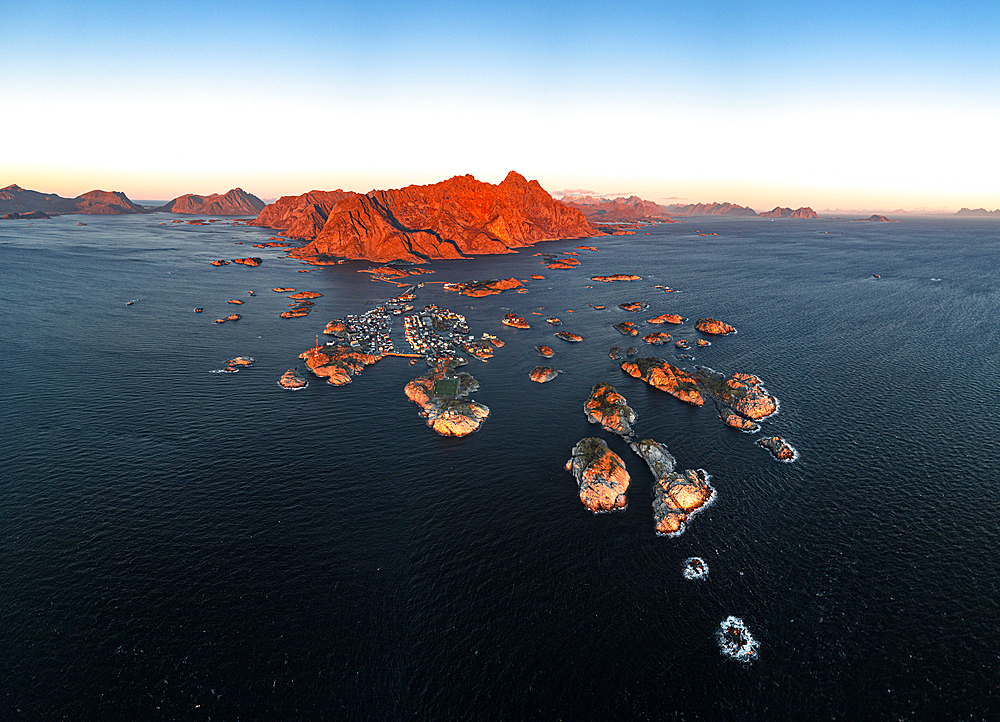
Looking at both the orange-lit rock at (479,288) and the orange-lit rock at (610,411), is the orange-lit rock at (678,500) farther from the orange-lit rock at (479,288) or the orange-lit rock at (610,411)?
the orange-lit rock at (479,288)

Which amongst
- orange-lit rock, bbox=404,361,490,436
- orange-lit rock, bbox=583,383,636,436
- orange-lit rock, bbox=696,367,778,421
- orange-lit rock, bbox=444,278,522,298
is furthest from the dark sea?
orange-lit rock, bbox=444,278,522,298

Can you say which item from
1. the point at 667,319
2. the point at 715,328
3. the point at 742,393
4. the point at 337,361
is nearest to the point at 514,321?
the point at 667,319

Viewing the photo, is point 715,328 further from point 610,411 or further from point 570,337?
point 610,411

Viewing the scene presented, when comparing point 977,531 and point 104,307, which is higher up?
point 104,307

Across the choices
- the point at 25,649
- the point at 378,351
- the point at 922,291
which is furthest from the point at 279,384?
the point at 922,291

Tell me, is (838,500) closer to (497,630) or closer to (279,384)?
(497,630)

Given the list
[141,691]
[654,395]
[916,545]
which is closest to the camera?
[141,691]

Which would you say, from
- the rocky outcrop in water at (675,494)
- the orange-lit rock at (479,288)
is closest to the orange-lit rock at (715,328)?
the rocky outcrop in water at (675,494)
